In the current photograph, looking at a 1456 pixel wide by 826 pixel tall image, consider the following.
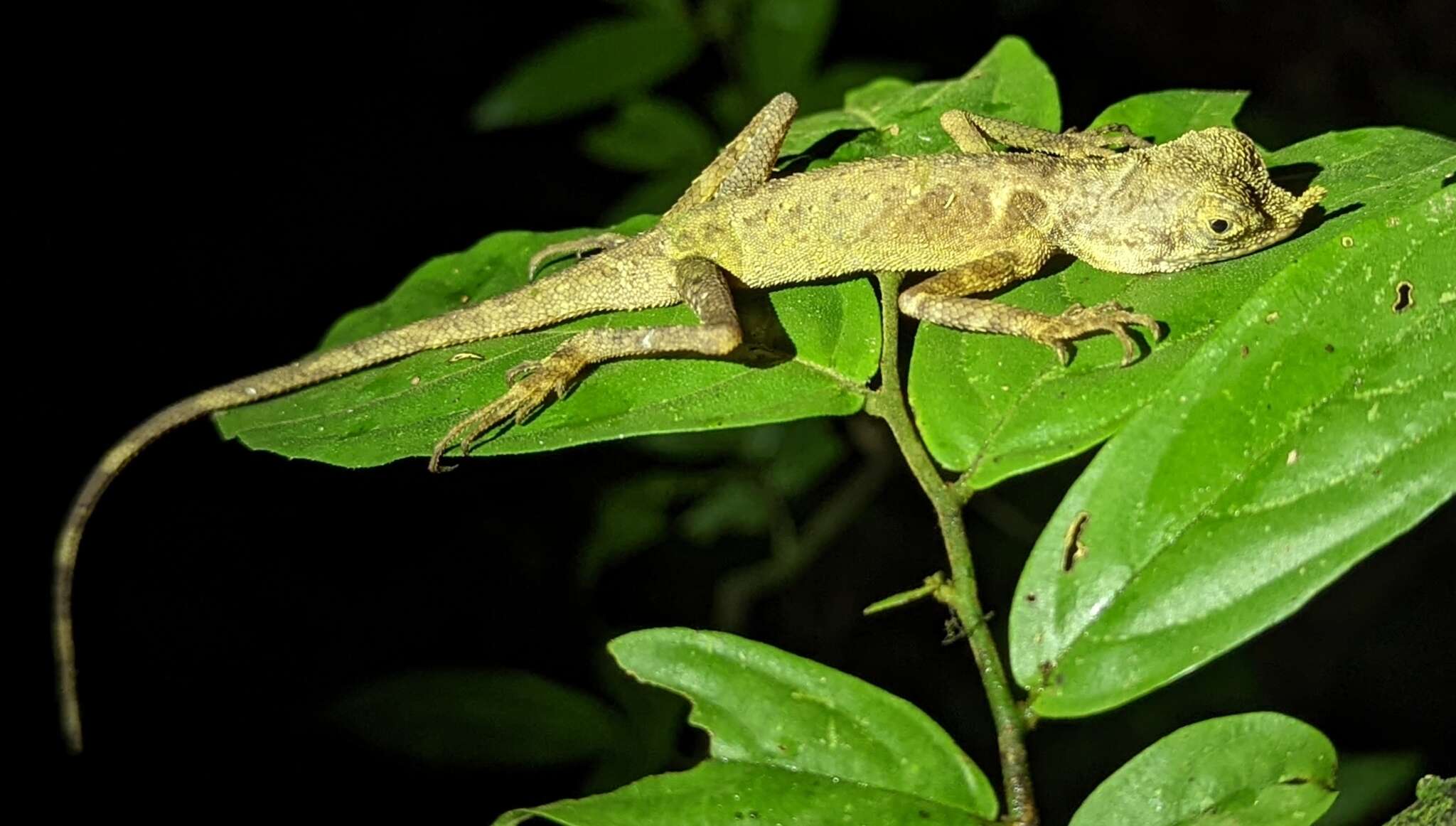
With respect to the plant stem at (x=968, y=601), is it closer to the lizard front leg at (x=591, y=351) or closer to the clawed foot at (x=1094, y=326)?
the clawed foot at (x=1094, y=326)

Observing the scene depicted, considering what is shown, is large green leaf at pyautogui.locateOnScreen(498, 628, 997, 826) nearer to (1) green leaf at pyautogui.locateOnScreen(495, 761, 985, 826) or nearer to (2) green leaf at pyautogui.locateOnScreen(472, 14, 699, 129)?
(1) green leaf at pyautogui.locateOnScreen(495, 761, 985, 826)

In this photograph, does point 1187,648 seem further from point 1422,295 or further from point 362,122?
point 362,122

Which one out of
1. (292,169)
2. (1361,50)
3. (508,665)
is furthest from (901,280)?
(1361,50)

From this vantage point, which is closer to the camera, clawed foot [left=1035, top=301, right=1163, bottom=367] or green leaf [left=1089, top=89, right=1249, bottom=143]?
clawed foot [left=1035, top=301, right=1163, bottom=367]

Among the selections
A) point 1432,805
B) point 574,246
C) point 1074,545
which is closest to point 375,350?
point 574,246

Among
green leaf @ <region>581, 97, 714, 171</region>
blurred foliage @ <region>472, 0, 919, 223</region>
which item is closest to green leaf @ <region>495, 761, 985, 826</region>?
blurred foliage @ <region>472, 0, 919, 223</region>
